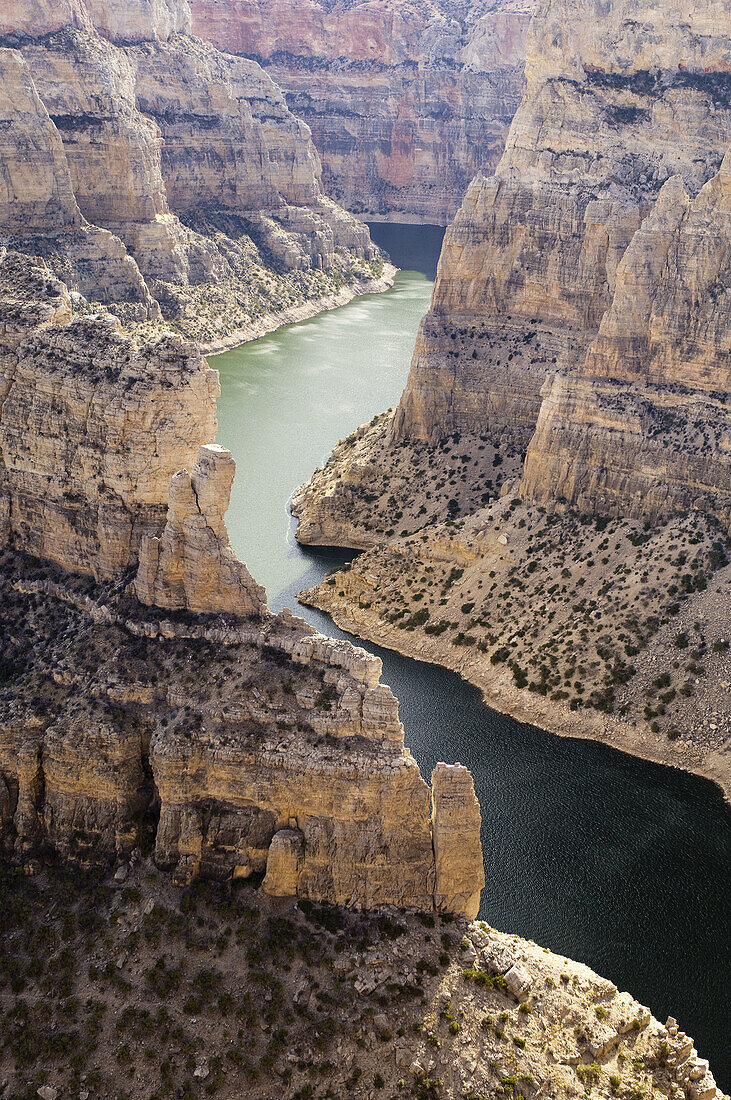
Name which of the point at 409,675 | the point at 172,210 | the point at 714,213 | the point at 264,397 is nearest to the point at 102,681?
the point at 409,675

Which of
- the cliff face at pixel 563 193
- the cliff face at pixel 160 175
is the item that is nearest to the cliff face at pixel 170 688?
the cliff face at pixel 563 193

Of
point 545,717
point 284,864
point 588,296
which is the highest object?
point 588,296

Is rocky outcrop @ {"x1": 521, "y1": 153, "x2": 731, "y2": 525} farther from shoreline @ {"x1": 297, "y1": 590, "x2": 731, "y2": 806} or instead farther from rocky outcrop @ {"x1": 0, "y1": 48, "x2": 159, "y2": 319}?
rocky outcrop @ {"x1": 0, "y1": 48, "x2": 159, "y2": 319}

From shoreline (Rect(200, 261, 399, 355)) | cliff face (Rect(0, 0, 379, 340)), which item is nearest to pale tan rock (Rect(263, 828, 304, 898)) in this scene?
cliff face (Rect(0, 0, 379, 340))

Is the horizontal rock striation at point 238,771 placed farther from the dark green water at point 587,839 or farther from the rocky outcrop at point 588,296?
the rocky outcrop at point 588,296

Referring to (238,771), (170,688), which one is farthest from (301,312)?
(238,771)

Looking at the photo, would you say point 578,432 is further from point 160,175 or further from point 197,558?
point 160,175

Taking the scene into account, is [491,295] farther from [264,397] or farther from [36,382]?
[36,382]
